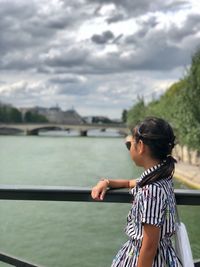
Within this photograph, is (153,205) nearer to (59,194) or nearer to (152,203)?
(152,203)

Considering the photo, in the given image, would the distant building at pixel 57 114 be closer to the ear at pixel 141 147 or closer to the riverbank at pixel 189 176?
the riverbank at pixel 189 176

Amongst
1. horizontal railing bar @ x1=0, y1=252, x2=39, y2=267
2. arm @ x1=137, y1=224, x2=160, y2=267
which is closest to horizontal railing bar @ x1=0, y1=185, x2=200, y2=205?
horizontal railing bar @ x1=0, y1=252, x2=39, y2=267

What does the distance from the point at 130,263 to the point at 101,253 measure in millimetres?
11923

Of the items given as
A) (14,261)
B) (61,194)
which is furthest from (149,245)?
(14,261)

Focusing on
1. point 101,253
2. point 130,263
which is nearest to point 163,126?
point 130,263

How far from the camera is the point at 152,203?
7.43 ft

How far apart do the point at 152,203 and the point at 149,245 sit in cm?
16

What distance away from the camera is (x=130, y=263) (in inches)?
91.7

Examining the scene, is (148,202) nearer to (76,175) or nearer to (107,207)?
(107,207)

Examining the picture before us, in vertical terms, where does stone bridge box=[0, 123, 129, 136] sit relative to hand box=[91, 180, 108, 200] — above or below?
below

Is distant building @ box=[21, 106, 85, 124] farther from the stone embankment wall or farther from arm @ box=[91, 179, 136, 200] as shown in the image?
arm @ box=[91, 179, 136, 200]

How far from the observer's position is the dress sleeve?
225cm

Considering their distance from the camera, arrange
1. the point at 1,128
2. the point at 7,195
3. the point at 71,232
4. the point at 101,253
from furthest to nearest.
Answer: the point at 1,128
the point at 71,232
the point at 101,253
the point at 7,195

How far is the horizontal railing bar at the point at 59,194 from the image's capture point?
279cm
